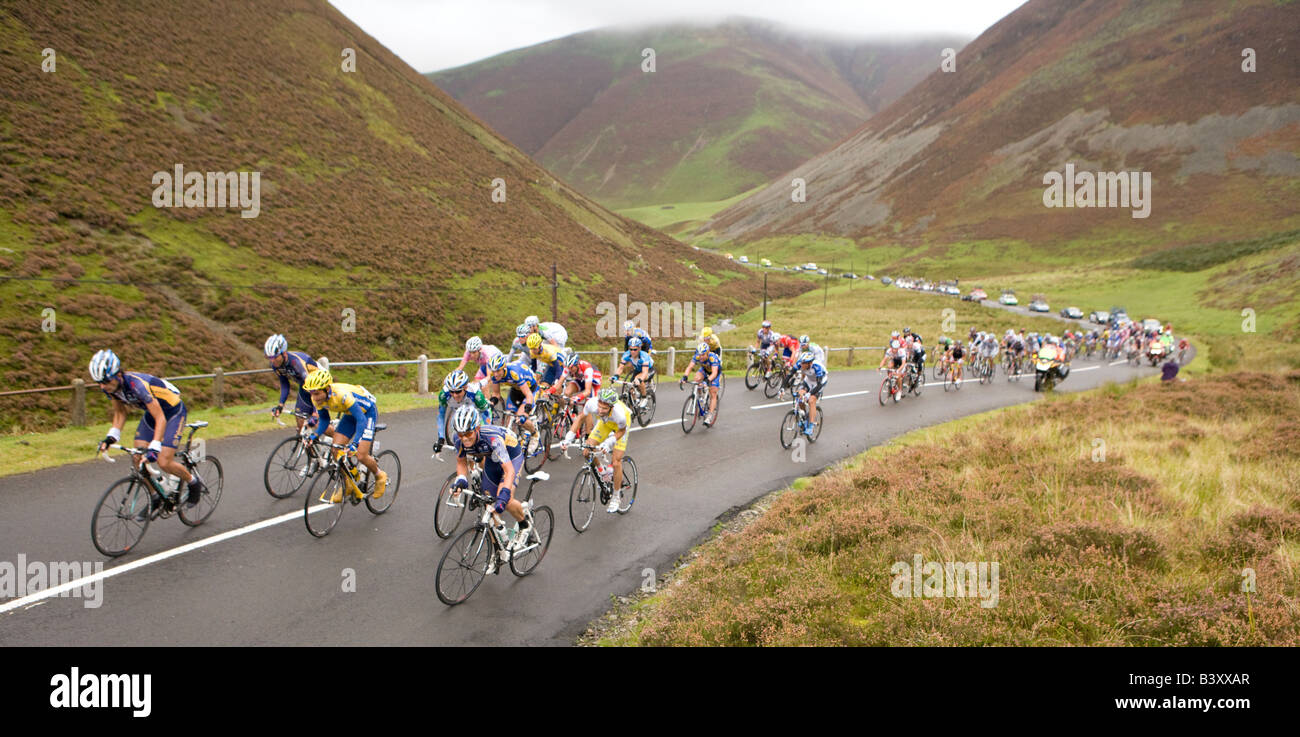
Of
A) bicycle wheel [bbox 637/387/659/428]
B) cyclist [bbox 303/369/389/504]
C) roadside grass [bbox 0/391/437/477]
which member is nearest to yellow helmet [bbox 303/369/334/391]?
cyclist [bbox 303/369/389/504]

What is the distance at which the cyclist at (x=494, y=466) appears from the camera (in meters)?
6.65

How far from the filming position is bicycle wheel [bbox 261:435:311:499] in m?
9.20

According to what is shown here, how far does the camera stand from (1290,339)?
128ft

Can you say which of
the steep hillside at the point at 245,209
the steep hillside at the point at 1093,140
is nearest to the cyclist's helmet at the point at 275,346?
the steep hillside at the point at 245,209

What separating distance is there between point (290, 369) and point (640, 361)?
6.86 meters

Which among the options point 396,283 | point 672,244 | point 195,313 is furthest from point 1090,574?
point 672,244

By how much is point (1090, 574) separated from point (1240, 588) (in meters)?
1.30
